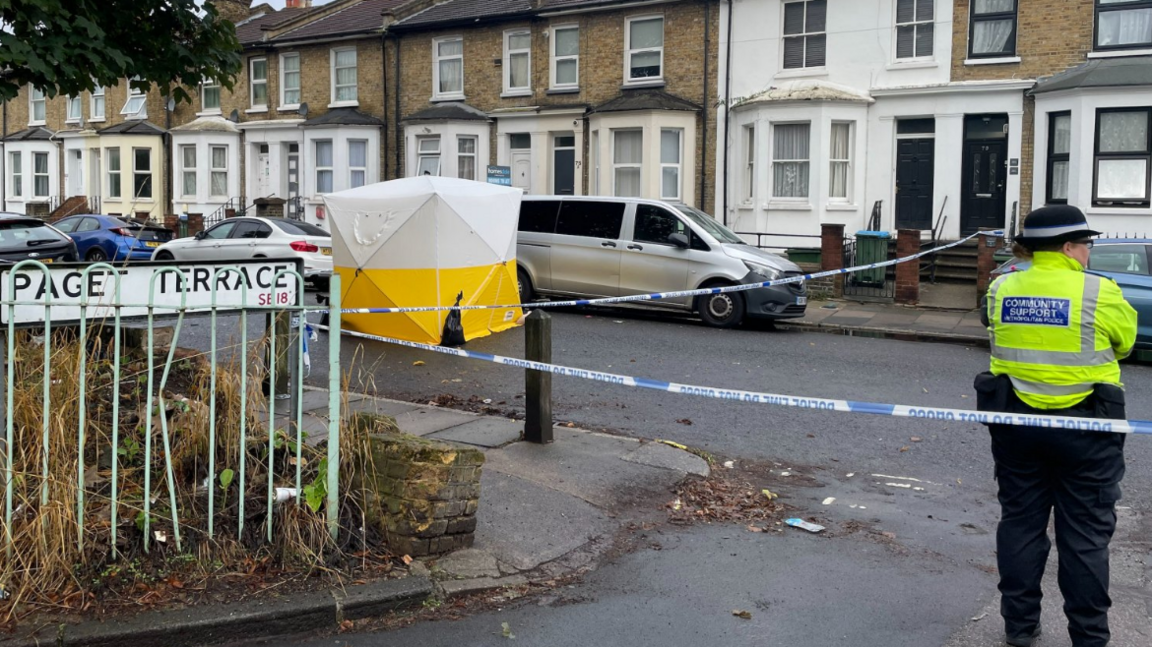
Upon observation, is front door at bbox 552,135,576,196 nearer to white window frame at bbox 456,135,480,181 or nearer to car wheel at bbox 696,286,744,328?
white window frame at bbox 456,135,480,181

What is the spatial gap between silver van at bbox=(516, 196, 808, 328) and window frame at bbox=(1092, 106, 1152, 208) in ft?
25.7

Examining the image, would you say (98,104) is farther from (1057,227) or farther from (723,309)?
(1057,227)

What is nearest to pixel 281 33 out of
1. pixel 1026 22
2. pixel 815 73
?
pixel 815 73

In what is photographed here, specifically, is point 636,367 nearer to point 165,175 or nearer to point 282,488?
point 282,488

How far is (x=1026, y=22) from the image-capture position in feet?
70.2

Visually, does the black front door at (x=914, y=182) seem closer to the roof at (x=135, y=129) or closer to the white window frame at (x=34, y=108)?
the roof at (x=135, y=129)

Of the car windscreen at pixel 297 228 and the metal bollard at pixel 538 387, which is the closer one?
the metal bollard at pixel 538 387

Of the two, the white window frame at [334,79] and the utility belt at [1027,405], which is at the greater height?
the white window frame at [334,79]

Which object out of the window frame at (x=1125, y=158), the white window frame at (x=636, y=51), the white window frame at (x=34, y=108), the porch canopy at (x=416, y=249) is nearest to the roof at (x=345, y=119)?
the white window frame at (x=636, y=51)

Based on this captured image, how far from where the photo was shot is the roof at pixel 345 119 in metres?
31.2

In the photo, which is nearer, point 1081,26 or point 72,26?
point 72,26

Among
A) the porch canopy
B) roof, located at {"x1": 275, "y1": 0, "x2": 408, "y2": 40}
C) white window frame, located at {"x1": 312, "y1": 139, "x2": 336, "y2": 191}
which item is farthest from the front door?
the porch canopy

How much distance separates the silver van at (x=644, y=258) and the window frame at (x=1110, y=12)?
30.2ft

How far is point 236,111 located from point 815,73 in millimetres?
19932
